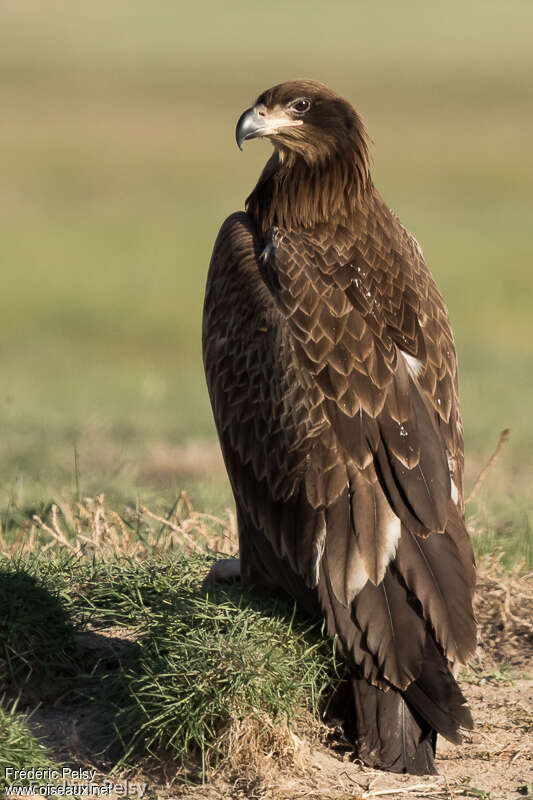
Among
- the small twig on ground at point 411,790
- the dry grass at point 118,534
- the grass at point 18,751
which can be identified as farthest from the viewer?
the dry grass at point 118,534

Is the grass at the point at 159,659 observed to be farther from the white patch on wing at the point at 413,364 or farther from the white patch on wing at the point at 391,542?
the white patch on wing at the point at 413,364

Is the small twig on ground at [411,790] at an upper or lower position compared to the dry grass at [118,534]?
lower

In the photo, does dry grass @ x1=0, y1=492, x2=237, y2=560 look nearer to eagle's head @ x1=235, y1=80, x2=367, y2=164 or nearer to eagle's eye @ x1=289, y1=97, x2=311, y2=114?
eagle's head @ x1=235, y1=80, x2=367, y2=164

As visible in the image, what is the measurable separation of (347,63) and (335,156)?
190 ft

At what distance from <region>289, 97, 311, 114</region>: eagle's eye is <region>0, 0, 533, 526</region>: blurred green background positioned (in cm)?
259

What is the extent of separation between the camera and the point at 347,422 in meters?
4.55

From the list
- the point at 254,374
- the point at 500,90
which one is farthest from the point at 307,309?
the point at 500,90

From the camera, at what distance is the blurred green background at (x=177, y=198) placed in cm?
1019

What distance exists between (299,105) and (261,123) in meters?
0.19

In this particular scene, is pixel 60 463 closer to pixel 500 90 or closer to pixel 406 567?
pixel 406 567

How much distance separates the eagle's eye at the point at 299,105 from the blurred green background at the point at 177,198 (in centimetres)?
259

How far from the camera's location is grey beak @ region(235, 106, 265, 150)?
5281 millimetres

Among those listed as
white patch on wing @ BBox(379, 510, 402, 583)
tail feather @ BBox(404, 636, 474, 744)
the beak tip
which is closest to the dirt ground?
tail feather @ BBox(404, 636, 474, 744)

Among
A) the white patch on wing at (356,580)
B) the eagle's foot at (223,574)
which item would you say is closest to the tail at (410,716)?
the white patch on wing at (356,580)
